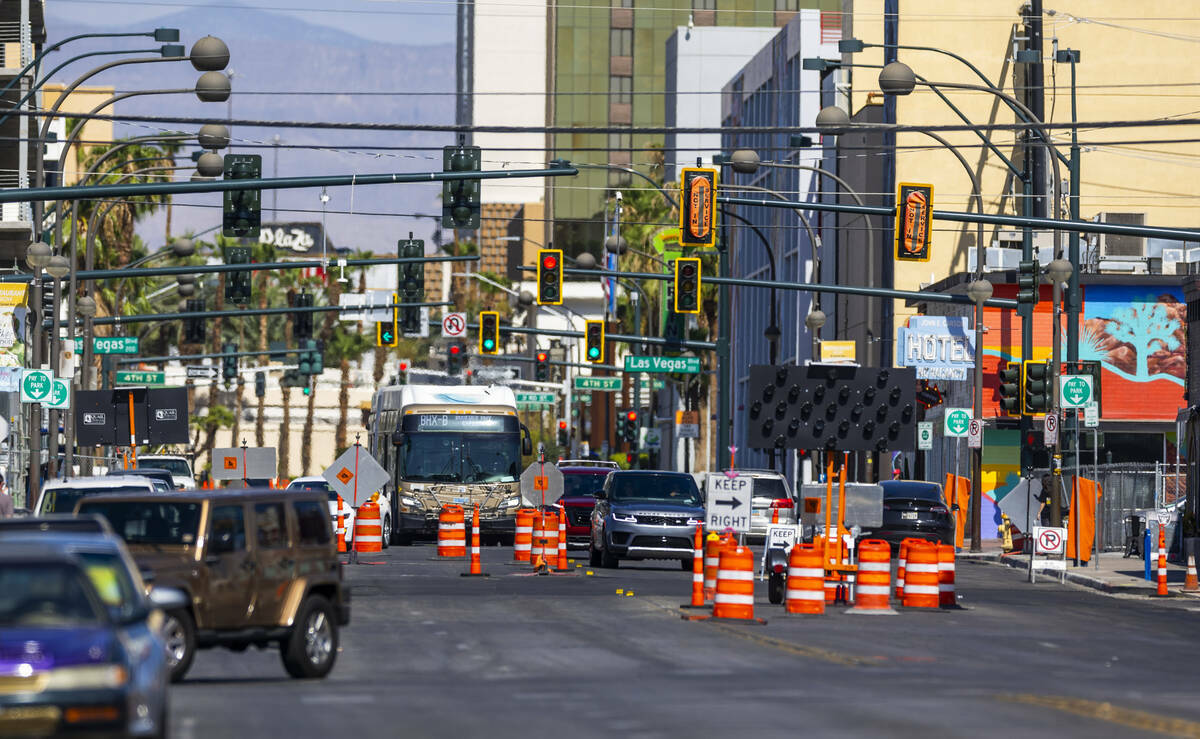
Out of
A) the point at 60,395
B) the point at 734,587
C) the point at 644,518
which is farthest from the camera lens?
the point at 60,395

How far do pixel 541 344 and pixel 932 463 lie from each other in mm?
81029

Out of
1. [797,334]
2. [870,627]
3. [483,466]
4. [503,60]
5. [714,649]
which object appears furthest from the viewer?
[503,60]

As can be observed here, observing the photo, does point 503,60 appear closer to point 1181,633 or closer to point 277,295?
point 277,295

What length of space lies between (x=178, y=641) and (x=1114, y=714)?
7589 mm

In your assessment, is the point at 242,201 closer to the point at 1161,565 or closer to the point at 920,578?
the point at 920,578

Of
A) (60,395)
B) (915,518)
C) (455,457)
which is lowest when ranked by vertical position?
(915,518)

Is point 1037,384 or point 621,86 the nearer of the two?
point 1037,384

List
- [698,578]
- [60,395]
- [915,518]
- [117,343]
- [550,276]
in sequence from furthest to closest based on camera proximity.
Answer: [117,343], [550,276], [915,518], [60,395], [698,578]

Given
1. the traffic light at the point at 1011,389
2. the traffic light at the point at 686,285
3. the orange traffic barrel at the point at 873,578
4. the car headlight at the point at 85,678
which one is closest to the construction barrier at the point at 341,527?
the traffic light at the point at 686,285

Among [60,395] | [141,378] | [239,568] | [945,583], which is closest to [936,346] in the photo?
[60,395]

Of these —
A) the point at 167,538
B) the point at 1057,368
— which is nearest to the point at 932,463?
the point at 1057,368

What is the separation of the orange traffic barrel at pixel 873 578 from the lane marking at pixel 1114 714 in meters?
10.0

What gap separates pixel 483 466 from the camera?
49094 mm

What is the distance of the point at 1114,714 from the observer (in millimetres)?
15711
